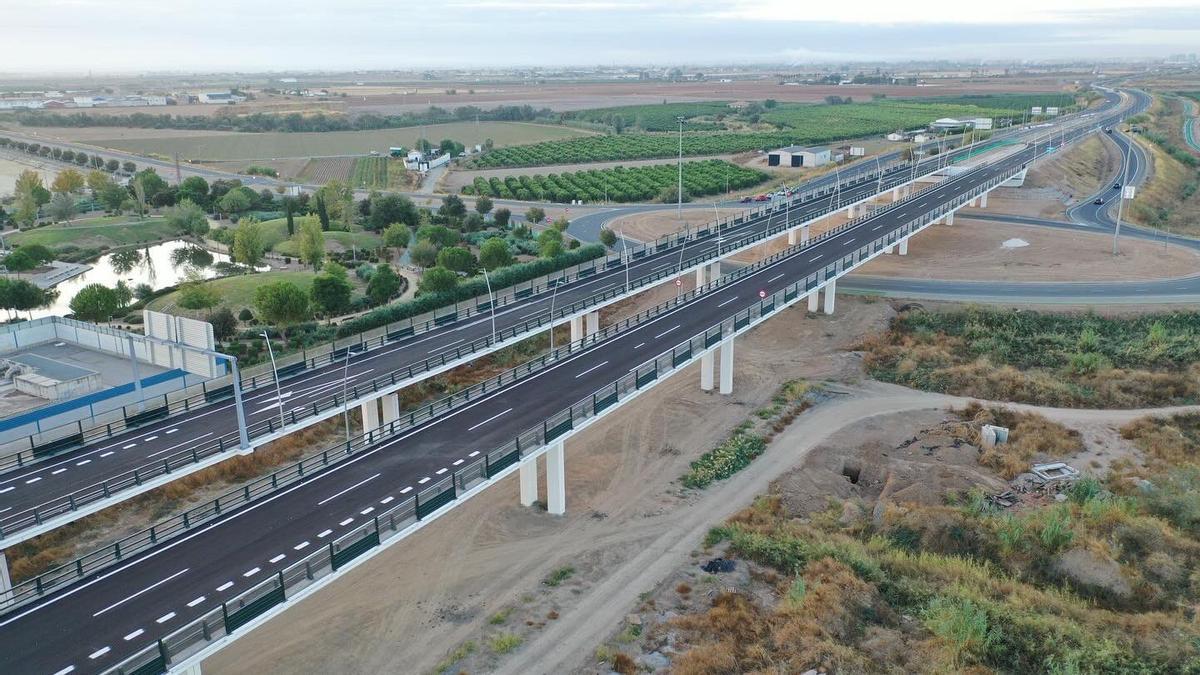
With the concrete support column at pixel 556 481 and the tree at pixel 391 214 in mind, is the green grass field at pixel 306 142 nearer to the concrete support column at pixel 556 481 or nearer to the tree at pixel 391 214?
the tree at pixel 391 214

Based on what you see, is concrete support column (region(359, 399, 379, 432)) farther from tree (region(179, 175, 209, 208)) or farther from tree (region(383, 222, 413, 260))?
tree (region(179, 175, 209, 208))

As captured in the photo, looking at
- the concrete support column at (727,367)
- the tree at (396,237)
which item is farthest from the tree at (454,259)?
the concrete support column at (727,367)

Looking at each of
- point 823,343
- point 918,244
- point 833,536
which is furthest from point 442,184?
point 833,536

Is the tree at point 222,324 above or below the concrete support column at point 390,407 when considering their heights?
above

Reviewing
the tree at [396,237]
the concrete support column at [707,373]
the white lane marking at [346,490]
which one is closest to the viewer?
the white lane marking at [346,490]

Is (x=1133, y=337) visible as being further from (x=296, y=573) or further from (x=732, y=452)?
(x=296, y=573)

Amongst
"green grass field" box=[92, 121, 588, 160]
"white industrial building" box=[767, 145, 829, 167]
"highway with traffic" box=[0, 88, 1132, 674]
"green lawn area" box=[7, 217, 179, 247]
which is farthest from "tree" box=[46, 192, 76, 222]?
"white industrial building" box=[767, 145, 829, 167]
